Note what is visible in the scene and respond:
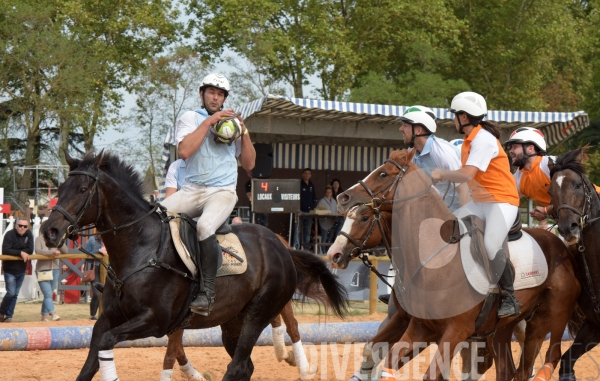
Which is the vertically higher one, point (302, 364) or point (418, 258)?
point (418, 258)

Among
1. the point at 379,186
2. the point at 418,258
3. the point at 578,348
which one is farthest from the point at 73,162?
the point at 578,348

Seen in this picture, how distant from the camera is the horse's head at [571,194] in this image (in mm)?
7250

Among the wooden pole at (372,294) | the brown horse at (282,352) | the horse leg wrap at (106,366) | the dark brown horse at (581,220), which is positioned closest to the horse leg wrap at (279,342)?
the brown horse at (282,352)

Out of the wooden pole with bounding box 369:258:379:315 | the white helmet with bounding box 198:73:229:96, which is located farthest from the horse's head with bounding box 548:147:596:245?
the wooden pole with bounding box 369:258:379:315

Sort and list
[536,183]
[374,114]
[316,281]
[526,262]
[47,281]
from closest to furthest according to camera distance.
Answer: [526,262] → [536,183] → [316,281] → [47,281] → [374,114]

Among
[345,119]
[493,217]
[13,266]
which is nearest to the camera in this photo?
[493,217]

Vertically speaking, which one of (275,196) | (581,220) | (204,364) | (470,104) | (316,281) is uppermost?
(470,104)

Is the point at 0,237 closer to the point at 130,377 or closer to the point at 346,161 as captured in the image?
the point at 130,377

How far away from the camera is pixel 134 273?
273 inches

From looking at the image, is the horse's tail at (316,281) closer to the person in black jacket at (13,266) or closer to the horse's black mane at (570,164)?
the horse's black mane at (570,164)

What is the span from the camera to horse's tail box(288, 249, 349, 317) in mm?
8727

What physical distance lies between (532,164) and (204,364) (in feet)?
15.1

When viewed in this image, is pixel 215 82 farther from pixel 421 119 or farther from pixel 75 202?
pixel 421 119

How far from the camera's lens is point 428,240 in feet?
21.1
